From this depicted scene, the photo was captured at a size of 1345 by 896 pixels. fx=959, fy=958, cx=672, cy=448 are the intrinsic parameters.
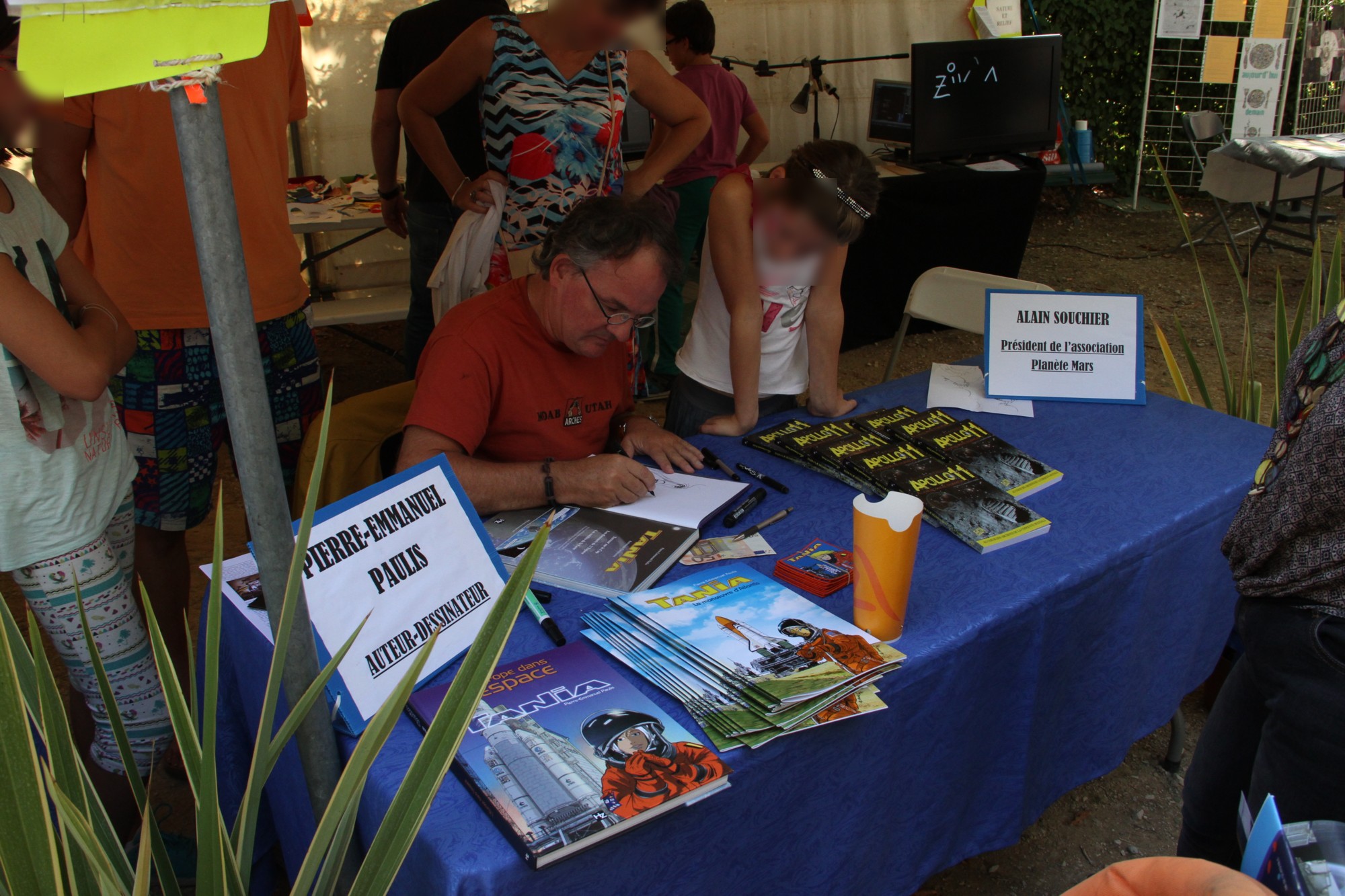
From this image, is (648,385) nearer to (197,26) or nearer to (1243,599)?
(1243,599)

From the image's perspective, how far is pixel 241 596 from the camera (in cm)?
136

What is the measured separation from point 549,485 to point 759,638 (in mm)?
547

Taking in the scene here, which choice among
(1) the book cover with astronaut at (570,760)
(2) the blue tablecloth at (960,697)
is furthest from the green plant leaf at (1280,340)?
(1) the book cover with astronaut at (570,760)

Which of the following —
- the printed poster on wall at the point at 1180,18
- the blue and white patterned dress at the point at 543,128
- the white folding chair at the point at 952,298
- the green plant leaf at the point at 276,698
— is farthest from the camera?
the printed poster on wall at the point at 1180,18

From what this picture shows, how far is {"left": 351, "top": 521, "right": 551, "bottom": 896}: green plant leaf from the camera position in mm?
796

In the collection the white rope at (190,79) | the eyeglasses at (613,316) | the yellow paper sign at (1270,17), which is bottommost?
the eyeglasses at (613,316)

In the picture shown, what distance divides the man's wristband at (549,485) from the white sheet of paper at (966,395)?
3.12 feet

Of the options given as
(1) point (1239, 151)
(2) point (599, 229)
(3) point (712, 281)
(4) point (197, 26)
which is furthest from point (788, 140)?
(4) point (197, 26)

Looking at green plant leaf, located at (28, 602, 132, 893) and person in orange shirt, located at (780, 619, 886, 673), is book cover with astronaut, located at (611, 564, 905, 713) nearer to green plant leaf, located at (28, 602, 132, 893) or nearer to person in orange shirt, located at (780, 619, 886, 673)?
person in orange shirt, located at (780, 619, 886, 673)

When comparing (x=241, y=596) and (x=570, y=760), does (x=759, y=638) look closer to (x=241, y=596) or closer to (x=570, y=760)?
(x=570, y=760)

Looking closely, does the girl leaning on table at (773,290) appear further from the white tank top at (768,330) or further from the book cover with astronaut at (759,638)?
the book cover with astronaut at (759,638)

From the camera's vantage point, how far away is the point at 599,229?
1.67 metres

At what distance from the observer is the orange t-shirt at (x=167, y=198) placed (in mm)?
1681

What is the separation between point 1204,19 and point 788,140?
418 cm
